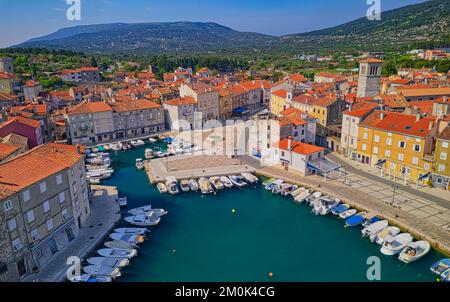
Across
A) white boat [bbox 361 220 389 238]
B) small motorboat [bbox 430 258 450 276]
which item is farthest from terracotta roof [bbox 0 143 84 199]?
small motorboat [bbox 430 258 450 276]

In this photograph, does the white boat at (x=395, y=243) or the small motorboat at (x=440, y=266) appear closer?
the small motorboat at (x=440, y=266)

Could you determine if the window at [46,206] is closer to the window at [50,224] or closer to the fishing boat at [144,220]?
the window at [50,224]

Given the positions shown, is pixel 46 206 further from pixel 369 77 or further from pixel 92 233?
pixel 369 77

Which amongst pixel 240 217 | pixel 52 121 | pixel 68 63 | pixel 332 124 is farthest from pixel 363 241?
pixel 68 63

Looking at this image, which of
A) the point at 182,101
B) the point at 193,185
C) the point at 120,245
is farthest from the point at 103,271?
the point at 182,101

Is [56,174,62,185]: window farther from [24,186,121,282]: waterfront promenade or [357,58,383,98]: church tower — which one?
[357,58,383,98]: church tower

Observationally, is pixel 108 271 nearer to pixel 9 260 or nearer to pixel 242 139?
pixel 9 260

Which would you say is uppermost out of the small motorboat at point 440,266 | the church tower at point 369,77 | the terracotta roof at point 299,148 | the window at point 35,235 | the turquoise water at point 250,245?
the church tower at point 369,77

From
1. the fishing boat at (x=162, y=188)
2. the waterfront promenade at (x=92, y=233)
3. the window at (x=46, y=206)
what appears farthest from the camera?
the fishing boat at (x=162, y=188)

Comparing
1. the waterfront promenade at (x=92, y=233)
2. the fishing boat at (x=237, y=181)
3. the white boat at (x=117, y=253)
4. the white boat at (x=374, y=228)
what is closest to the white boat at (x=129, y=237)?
the waterfront promenade at (x=92, y=233)
